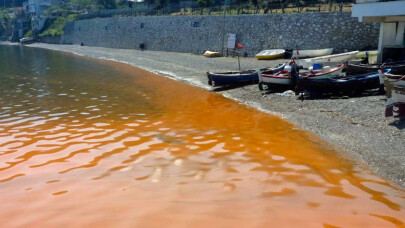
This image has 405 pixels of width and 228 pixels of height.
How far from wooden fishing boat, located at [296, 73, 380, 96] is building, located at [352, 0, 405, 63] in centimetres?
668

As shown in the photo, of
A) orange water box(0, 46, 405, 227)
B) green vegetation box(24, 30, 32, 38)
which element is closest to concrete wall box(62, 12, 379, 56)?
orange water box(0, 46, 405, 227)

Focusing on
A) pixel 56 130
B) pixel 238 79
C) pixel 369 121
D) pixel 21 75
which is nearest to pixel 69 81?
pixel 21 75

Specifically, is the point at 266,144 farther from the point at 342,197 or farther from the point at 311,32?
the point at 311,32

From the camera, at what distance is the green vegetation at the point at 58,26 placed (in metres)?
81.9

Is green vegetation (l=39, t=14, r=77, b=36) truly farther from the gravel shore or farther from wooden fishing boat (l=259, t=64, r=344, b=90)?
the gravel shore

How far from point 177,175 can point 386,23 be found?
2031cm

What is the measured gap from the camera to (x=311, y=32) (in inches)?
1185

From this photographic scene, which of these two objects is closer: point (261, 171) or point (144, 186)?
point (144, 186)

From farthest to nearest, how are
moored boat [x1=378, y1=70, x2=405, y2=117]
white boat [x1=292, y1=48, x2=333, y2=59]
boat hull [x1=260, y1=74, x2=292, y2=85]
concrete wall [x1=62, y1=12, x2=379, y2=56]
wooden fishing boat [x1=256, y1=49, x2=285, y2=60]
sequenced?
1. wooden fishing boat [x1=256, y1=49, x2=285, y2=60]
2. concrete wall [x1=62, y1=12, x2=379, y2=56]
3. white boat [x1=292, y1=48, x2=333, y2=59]
4. boat hull [x1=260, y1=74, x2=292, y2=85]
5. moored boat [x1=378, y1=70, x2=405, y2=117]

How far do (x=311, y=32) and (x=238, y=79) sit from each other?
42.8 feet

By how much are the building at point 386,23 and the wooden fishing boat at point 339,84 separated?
6675mm

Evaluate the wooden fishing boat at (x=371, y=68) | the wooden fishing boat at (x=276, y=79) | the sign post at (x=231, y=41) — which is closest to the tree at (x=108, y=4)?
the sign post at (x=231, y=41)

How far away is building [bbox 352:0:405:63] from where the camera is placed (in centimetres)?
2030

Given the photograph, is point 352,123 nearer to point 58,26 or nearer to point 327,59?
point 327,59
